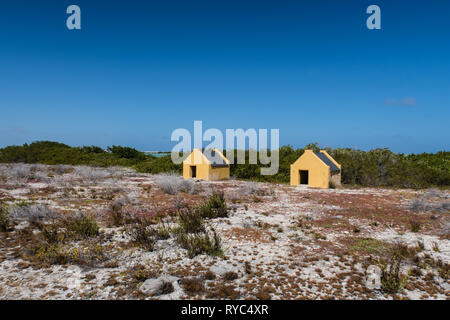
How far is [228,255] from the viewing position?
5.53m

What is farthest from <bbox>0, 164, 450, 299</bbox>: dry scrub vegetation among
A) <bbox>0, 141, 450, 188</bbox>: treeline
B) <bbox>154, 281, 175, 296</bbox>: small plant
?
<bbox>0, 141, 450, 188</bbox>: treeline

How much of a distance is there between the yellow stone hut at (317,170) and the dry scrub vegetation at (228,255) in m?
7.03

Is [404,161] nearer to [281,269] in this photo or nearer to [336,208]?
[336,208]

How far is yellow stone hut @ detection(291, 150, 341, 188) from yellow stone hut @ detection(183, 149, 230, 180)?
5781mm

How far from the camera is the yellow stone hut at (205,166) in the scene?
2061 cm

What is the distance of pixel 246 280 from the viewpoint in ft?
14.6

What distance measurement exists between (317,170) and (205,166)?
→ 8.08 m

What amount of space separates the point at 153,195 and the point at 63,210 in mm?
4351

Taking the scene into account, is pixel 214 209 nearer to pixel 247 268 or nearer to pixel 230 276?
pixel 247 268

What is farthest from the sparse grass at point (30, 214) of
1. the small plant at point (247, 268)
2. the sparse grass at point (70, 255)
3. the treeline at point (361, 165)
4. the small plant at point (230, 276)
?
the treeline at point (361, 165)

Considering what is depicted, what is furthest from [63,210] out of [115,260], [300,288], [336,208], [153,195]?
[336,208]

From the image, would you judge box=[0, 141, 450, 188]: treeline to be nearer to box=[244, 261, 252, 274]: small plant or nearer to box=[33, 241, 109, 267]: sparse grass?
box=[244, 261, 252, 274]: small plant

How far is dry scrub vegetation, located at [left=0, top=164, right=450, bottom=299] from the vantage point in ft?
13.6
